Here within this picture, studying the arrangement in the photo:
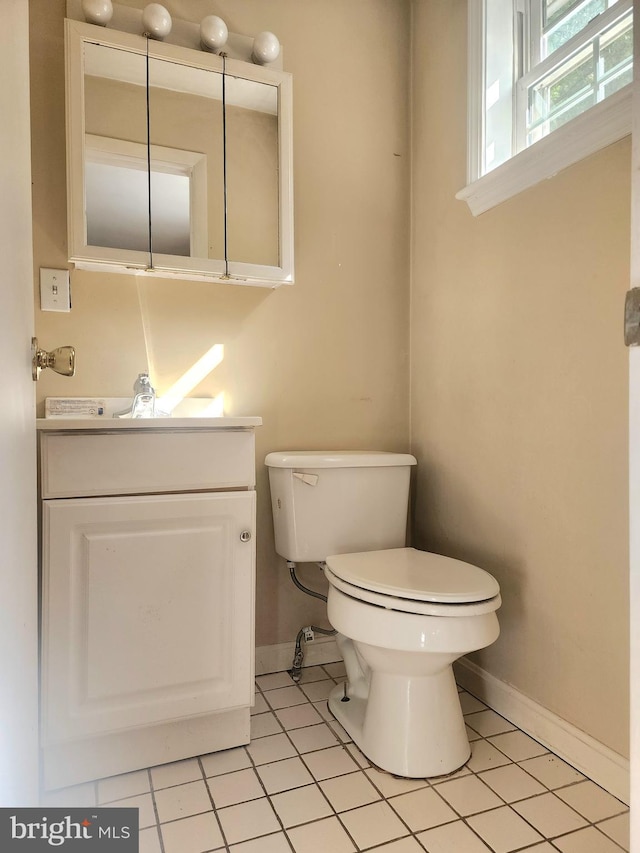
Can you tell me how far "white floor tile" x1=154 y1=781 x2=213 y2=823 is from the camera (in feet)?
3.71

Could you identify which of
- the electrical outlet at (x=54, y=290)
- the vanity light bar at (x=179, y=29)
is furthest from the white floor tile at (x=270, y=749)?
the vanity light bar at (x=179, y=29)

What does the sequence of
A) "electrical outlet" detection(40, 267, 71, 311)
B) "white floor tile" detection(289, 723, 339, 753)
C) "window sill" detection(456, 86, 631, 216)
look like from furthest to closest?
1. "electrical outlet" detection(40, 267, 71, 311)
2. "white floor tile" detection(289, 723, 339, 753)
3. "window sill" detection(456, 86, 631, 216)

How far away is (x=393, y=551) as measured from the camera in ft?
5.01

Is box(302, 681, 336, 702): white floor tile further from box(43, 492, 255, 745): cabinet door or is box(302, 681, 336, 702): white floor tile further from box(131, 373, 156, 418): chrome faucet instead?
box(131, 373, 156, 418): chrome faucet

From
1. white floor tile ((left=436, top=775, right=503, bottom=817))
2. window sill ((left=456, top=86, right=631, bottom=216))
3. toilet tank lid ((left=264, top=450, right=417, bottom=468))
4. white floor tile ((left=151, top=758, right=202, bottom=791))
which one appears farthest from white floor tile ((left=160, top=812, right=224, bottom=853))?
window sill ((left=456, top=86, right=631, bottom=216))

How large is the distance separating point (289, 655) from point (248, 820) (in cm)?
65

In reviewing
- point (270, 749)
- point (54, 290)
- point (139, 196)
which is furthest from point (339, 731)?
point (139, 196)

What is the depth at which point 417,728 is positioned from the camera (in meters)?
1.25

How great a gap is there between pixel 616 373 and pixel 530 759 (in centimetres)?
90

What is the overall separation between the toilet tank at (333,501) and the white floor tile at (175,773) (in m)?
0.54

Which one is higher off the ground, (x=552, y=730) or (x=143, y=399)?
(x=143, y=399)

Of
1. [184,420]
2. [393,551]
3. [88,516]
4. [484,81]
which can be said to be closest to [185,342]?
[184,420]

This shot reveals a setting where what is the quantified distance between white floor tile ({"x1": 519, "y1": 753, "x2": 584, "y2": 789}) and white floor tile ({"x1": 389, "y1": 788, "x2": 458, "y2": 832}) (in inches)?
9.6

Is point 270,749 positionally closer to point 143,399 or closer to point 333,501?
point 333,501
